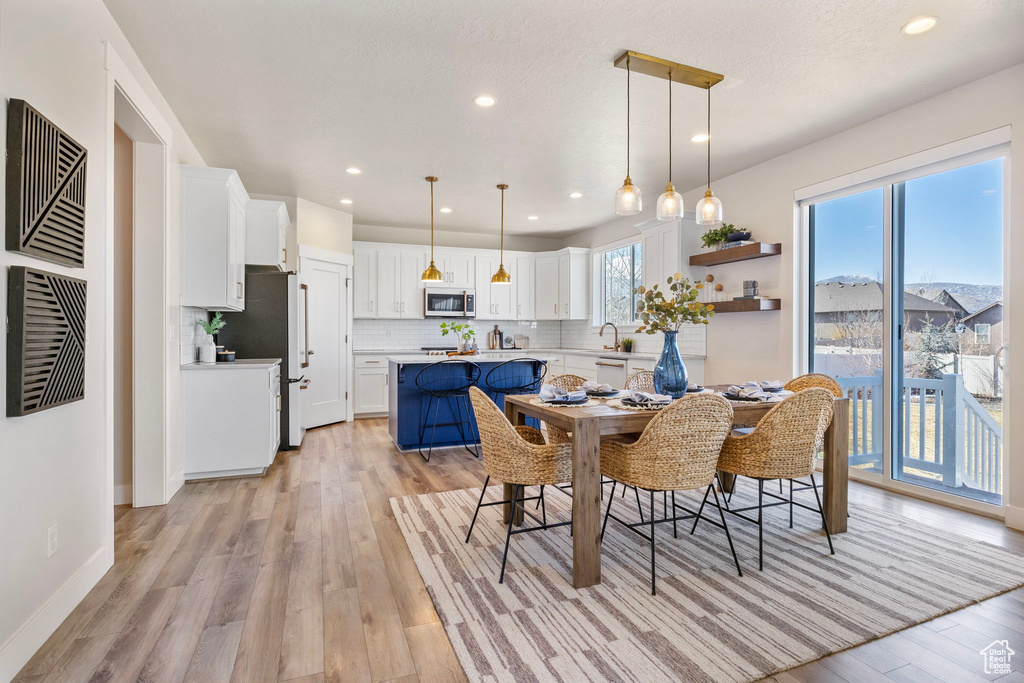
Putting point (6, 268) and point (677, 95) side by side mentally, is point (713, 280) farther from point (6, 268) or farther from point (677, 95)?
point (6, 268)

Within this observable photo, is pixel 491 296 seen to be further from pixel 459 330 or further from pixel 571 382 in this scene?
pixel 571 382

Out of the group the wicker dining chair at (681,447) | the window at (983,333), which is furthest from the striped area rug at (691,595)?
the window at (983,333)

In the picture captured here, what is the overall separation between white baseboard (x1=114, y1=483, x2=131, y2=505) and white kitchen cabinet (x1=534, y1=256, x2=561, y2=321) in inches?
217

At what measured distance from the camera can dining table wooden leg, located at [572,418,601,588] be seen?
228cm

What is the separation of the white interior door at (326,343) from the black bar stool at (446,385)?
1.70 metres

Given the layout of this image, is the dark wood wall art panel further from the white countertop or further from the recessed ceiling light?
the recessed ceiling light

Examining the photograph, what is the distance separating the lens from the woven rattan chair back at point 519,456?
7.86ft

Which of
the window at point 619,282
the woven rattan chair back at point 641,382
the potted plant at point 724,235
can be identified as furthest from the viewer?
the window at point 619,282

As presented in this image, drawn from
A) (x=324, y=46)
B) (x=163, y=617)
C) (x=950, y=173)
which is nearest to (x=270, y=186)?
(x=324, y=46)

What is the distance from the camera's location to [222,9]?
243cm

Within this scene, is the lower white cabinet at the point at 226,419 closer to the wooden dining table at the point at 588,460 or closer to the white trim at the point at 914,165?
the wooden dining table at the point at 588,460

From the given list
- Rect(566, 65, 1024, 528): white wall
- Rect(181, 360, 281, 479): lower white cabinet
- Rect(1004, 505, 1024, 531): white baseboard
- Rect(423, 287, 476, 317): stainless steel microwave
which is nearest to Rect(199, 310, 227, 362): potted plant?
Rect(181, 360, 281, 479): lower white cabinet

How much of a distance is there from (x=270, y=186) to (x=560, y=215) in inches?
133

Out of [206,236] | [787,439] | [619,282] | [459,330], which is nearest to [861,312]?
[787,439]
